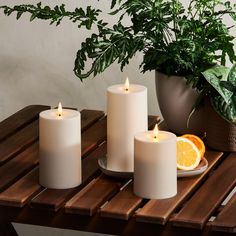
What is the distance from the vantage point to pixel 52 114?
5.58 feet

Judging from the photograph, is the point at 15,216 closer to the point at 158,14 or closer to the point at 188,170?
the point at 188,170

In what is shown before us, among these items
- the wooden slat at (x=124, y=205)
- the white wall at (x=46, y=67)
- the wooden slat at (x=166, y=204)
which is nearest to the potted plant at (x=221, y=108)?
the wooden slat at (x=166, y=204)

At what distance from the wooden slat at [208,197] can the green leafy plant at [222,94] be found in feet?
0.32

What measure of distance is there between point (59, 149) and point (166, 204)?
0.76 ft

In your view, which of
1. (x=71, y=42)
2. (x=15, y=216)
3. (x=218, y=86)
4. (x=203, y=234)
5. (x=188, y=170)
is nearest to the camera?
(x=203, y=234)

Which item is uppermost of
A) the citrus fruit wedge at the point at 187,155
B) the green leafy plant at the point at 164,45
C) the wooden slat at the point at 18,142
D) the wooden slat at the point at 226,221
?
Answer: the green leafy plant at the point at 164,45

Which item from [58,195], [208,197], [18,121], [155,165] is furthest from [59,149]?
[18,121]

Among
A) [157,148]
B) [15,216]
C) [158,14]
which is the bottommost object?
[15,216]

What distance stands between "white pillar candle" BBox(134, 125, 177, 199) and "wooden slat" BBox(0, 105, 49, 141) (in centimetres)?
51

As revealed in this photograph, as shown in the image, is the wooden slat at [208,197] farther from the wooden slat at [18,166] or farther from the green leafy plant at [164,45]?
the wooden slat at [18,166]

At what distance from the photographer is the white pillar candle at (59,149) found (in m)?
1.67

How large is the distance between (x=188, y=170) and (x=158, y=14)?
1.33 feet

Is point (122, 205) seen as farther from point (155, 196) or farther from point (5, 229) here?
point (5, 229)

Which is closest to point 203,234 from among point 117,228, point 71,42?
point 117,228
